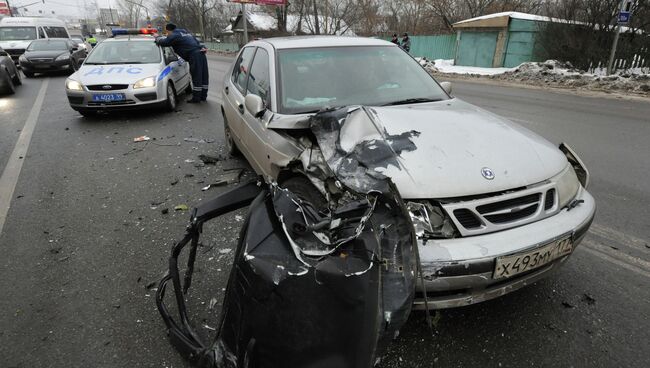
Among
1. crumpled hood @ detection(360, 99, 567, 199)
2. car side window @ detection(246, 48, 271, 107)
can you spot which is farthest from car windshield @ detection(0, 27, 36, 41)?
crumpled hood @ detection(360, 99, 567, 199)

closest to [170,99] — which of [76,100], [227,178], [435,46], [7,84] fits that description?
[76,100]

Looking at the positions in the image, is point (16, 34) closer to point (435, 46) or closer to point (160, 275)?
point (160, 275)

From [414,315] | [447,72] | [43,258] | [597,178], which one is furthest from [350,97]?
[447,72]

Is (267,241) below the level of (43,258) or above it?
above

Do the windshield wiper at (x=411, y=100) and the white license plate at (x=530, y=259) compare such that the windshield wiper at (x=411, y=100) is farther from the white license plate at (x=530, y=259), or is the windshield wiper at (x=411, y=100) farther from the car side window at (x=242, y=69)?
the car side window at (x=242, y=69)

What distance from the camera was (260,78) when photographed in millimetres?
3844

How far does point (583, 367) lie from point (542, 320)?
1.17ft

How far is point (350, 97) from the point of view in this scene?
3334 mm

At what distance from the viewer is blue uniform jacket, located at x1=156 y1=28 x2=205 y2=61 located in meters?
9.19

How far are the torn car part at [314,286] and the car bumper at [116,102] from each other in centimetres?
699

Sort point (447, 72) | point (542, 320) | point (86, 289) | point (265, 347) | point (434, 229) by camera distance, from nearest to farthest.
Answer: point (265, 347), point (434, 229), point (542, 320), point (86, 289), point (447, 72)

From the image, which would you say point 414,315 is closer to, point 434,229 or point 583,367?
point 434,229

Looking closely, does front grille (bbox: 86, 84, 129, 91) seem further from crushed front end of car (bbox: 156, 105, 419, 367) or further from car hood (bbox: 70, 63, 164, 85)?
crushed front end of car (bbox: 156, 105, 419, 367)

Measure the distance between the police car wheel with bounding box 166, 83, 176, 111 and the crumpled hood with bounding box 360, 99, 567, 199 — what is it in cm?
675
